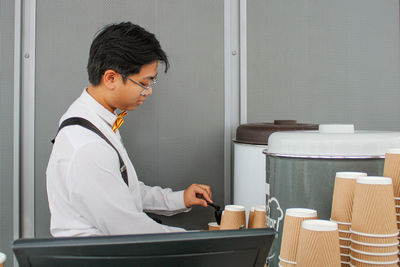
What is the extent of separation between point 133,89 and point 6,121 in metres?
0.68

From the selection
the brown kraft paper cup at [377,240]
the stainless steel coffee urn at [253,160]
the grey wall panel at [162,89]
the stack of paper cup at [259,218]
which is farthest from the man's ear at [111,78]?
the brown kraft paper cup at [377,240]

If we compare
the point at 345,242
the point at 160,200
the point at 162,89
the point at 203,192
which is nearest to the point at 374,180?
the point at 345,242

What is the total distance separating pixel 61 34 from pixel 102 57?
51cm

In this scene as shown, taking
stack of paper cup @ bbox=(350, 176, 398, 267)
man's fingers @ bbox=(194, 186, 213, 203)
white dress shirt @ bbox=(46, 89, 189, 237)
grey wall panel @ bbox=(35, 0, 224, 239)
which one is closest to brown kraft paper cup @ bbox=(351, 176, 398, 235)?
stack of paper cup @ bbox=(350, 176, 398, 267)

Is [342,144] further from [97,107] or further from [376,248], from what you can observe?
[97,107]

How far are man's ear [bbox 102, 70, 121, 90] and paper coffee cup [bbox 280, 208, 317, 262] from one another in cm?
81

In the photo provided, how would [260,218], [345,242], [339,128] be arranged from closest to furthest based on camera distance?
[345,242]
[339,128]
[260,218]

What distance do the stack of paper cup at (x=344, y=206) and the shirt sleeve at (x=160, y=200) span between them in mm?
885

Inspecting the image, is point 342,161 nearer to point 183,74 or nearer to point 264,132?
point 264,132

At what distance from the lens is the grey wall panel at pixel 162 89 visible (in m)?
1.61

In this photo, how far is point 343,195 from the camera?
0.67m

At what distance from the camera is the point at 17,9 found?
1.58 meters

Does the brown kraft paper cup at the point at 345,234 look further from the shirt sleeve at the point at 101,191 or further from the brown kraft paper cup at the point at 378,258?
the shirt sleeve at the point at 101,191

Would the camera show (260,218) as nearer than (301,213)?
No
